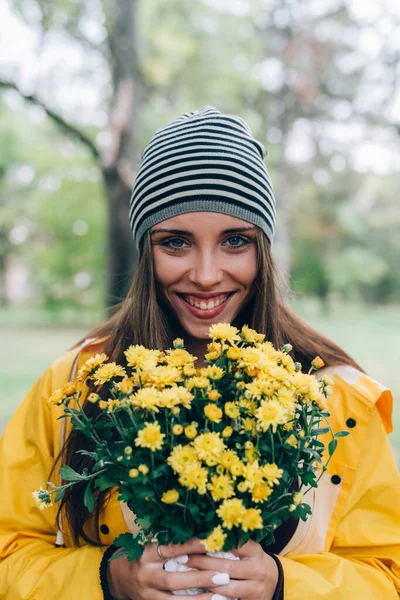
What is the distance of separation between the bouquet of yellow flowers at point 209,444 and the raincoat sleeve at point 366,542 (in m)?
0.42

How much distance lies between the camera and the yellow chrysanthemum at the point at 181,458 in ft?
3.79

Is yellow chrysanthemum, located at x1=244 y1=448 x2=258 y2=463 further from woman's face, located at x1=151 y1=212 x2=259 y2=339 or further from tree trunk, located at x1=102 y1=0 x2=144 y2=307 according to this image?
tree trunk, located at x1=102 y1=0 x2=144 y2=307

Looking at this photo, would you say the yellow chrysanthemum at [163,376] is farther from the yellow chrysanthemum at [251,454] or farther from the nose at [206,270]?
the nose at [206,270]

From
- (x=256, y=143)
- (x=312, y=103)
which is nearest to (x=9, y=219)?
(x=312, y=103)

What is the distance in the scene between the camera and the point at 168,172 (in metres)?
1.88

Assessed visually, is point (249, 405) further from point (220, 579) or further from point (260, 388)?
point (220, 579)

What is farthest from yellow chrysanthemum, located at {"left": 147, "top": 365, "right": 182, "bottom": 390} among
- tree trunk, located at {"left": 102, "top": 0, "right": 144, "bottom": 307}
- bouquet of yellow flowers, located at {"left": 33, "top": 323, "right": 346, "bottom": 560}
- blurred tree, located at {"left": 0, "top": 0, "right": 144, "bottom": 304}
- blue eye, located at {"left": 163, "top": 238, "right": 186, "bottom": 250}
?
tree trunk, located at {"left": 102, "top": 0, "right": 144, "bottom": 307}

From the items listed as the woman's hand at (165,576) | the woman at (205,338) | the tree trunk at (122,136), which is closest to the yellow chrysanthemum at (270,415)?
the woman's hand at (165,576)

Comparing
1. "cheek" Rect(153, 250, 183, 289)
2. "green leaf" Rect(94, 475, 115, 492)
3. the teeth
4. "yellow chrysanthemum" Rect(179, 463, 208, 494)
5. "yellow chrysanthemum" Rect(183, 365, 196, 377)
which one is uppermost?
"cheek" Rect(153, 250, 183, 289)

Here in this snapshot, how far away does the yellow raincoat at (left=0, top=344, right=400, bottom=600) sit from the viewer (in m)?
1.65

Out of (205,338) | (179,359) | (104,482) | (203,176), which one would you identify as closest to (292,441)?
(179,359)

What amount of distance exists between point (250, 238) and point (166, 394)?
0.87 meters

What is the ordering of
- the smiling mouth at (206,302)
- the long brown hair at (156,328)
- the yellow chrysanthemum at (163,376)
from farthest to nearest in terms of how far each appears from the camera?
1. the smiling mouth at (206,302)
2. the long brown hair at (156,328)
3. the yellow chrysanthemum at (163,376)

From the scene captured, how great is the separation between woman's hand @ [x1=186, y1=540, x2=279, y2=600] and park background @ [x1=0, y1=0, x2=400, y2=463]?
1.17 meters
